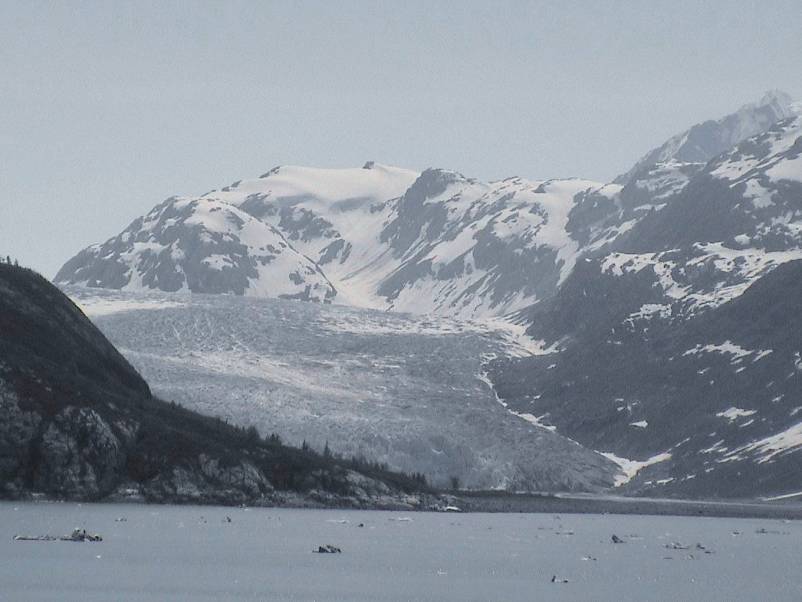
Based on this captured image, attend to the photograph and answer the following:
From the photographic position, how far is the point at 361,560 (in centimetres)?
11838

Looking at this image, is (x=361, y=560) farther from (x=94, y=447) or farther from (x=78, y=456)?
(x=94, y=447)

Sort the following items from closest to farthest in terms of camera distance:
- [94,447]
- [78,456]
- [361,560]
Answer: [361,560] → [78,456] → [94,447]

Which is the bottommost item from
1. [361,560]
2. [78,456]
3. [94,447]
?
[361,560]

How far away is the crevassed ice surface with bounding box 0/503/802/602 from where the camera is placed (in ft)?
320

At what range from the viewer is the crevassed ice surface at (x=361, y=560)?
9750cm

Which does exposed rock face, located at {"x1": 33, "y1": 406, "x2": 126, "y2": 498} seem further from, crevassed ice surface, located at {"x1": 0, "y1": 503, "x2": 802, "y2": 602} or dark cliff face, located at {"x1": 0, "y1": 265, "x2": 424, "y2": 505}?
crevassed ice surface, located at {"x1": 0, "y1": 503, "x2": 802, "y2": 602}

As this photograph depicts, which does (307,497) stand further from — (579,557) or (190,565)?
(190,565)

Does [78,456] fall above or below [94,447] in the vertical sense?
below

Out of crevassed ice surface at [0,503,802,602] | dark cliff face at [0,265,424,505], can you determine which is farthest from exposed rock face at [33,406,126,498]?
crevassed ice surface at [0,503,802,602]

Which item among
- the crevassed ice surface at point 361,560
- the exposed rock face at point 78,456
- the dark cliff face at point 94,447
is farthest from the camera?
the exposed rock face at point 78,456

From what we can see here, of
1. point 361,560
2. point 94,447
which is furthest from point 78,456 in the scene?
point 361,560

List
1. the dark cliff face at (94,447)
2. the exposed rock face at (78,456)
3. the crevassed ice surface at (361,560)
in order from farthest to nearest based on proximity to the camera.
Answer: the exposed rock face at (78,456), the dark cliff face at (94,447), the crevassed ice surface at (361,560)

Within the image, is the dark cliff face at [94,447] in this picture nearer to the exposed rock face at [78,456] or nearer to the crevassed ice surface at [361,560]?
the exposed rock face at [78,456]

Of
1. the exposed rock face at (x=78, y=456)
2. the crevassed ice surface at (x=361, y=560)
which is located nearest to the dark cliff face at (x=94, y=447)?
the exposed rock face at (x=78, y=456)
